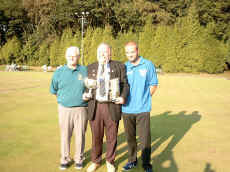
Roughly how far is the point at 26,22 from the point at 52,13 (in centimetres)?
943

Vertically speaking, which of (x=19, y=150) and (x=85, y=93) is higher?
(x=85, y=93)

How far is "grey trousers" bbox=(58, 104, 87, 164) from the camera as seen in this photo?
11.3 ft

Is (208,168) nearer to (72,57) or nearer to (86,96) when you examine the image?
(86,96)

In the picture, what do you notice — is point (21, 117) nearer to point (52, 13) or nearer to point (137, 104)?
point (137, 104)

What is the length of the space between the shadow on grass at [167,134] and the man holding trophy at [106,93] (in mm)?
911

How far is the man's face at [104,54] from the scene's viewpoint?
10.5 ft

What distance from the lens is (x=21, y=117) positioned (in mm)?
6648

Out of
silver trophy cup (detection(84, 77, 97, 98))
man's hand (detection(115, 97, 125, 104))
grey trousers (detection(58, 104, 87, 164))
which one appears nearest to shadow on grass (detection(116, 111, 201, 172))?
grey trousers (detection(58, 104, 87, 164))

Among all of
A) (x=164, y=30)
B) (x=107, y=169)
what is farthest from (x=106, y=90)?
(x=164, y=30)

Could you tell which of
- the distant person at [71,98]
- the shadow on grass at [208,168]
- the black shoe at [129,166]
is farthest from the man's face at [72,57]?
the shadow on grass at [208,168]

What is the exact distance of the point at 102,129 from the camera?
3.43 m

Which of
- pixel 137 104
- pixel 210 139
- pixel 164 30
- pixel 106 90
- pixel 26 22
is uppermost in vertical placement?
pixel 26 22

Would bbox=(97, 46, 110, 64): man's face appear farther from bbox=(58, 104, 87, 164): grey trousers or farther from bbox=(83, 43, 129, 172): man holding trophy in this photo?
bbox=(58, 104, 87, 164): grey trousers

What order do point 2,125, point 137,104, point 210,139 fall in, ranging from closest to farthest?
point 137,104
point 210,139
point 2,125
